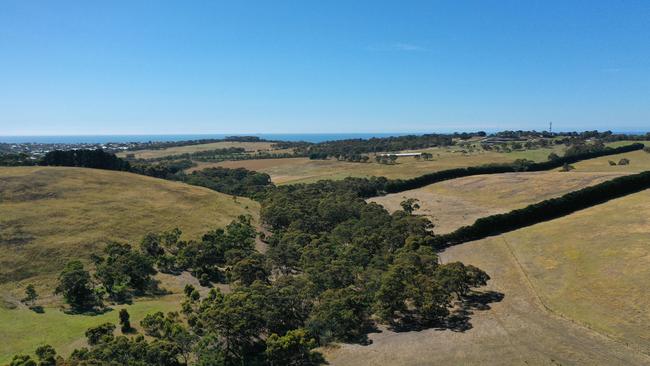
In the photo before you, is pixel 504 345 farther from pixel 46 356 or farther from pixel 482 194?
pixel 482 194

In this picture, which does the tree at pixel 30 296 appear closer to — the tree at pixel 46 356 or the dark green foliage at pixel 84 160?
the tree at pixel 46 356

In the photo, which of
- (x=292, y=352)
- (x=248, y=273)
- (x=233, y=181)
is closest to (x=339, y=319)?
(x=292, y=352)

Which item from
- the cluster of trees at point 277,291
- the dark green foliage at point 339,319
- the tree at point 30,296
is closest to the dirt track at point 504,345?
the dark green foliage at point 339,319

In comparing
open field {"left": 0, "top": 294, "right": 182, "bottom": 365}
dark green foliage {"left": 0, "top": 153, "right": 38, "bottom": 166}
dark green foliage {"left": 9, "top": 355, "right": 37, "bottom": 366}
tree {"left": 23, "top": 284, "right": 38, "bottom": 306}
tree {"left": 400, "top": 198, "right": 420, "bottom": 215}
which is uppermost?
dark green foliage {"left": 0, "top": 153, "right": 38, "bottom": 166}

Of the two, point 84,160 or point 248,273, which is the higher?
point 84,160

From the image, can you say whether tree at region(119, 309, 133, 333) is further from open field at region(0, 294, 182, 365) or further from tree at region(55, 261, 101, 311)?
tree at region(55, 261, 101, 311)

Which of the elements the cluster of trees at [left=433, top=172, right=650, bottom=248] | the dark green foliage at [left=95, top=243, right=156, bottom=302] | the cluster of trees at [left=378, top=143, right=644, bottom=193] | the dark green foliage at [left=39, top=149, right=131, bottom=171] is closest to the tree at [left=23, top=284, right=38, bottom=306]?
the dark green foliage at [left=95, top=243, right=156, bottom=302]
